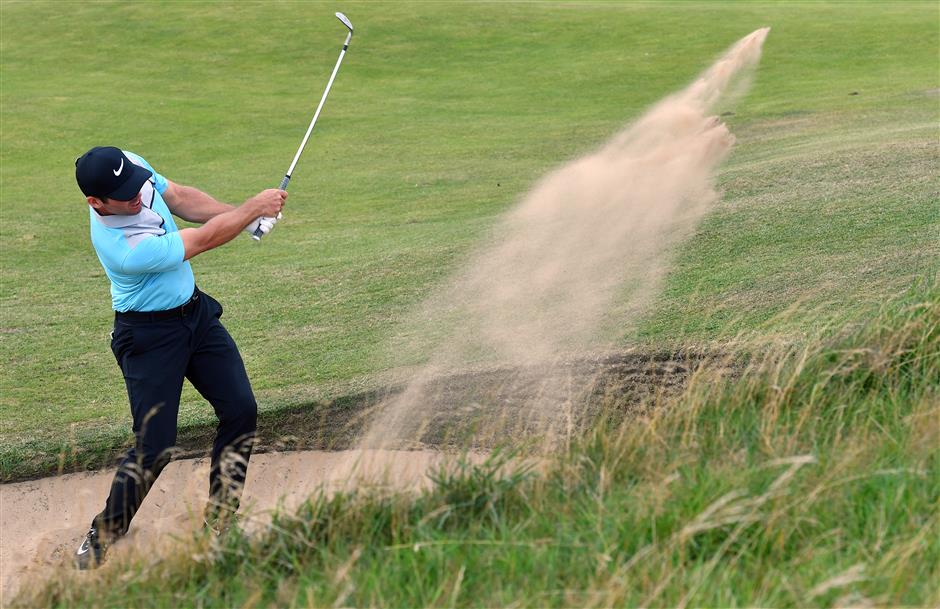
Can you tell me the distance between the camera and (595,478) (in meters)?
4.73

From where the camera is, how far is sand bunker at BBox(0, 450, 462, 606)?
6137mm

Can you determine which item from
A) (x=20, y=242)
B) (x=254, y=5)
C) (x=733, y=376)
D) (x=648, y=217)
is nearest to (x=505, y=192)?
(x=648, y=217)

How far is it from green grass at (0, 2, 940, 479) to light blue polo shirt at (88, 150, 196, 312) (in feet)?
5.81

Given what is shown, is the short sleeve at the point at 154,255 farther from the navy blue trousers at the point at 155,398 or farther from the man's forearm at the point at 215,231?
the navy blue trousers at the point at 155,398

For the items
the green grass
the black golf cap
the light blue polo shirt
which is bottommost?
the green grass

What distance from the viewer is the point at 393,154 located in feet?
62.9

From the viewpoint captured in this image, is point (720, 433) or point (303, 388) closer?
point (720, 433)

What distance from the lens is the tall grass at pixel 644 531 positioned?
12.1 ft

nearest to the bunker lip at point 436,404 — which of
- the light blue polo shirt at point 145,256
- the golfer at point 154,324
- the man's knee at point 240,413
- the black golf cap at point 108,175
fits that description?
the man's knee at point 240,413

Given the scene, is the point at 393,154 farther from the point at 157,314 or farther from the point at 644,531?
the point at 644,531

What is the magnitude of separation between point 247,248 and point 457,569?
32.5 feet

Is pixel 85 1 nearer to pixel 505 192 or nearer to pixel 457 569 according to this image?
pixel 505 192

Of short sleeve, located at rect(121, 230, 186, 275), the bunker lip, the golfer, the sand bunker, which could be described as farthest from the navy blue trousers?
the bunker lip

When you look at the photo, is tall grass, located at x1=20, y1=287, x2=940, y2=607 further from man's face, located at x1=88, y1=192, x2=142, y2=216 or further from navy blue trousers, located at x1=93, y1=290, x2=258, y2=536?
man's face, located at x1=88, y1=192, x2=142, y2=216
